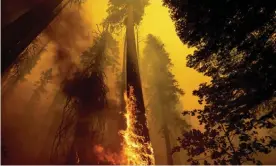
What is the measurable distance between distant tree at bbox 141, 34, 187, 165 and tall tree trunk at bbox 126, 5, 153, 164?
36.4ft

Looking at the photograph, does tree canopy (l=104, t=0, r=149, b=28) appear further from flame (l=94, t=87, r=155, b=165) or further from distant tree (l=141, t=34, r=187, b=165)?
distant tree (l=141, t=34, r=187, b=165)

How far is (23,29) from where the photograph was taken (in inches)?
394

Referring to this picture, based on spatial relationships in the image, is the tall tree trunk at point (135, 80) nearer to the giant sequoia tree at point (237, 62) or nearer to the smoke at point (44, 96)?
the giant sequoia tree at point (237, 62)

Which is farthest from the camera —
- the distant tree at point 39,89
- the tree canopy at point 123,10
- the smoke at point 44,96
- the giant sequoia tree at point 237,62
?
the distant tree at point 39,89

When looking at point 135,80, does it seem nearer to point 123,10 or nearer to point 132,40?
point 132,40

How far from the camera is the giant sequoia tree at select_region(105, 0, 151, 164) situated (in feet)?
37.6

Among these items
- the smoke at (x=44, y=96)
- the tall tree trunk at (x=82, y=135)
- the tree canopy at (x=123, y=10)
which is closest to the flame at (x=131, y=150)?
the tall tree trunk at (x=82, y=135)

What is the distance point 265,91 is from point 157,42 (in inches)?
770

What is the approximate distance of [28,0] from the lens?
10.8 meters

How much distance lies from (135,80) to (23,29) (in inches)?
225

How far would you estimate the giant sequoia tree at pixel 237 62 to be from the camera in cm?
767

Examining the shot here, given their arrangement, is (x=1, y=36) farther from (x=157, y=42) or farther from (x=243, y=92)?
(x=157, y=42)

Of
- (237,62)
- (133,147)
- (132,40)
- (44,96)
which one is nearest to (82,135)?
(133,147)

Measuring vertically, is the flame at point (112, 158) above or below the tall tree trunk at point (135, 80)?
below
